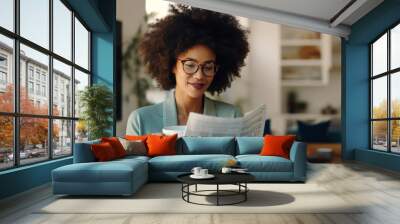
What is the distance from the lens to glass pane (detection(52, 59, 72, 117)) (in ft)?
21.9

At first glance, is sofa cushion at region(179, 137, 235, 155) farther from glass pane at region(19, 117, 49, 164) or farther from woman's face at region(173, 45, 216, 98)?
glass pane at region(19, 117, 49, 164)

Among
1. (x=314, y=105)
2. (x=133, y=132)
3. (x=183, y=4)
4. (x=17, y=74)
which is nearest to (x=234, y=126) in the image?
(x=133, y=132)

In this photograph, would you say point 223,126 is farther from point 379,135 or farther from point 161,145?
point 379,135

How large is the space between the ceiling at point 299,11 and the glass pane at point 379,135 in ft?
7.37

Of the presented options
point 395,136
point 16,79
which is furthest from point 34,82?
A: point 395,136

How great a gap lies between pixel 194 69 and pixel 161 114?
114 cm

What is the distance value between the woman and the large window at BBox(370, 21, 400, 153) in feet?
9.96

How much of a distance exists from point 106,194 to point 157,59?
433cm

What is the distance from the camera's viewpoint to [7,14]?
4.98 meters

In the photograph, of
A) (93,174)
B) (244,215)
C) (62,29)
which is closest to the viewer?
(244,215)

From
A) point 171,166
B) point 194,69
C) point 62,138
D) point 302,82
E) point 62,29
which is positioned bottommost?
point 171,166

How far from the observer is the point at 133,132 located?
8547 mm

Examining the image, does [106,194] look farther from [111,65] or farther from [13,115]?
[111,65]

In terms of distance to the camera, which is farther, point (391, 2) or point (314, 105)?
point (314, 105)
